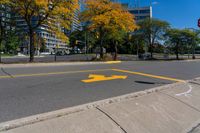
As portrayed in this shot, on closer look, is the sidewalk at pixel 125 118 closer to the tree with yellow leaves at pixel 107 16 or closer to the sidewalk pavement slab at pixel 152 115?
the sidewalk pavement slab at pixel 152 115

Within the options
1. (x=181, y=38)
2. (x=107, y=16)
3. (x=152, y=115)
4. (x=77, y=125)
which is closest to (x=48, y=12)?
(x=107, y=16)

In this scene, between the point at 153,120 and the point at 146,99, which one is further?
the point at 146,99

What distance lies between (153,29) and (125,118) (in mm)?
48229

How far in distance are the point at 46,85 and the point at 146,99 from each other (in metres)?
3.64

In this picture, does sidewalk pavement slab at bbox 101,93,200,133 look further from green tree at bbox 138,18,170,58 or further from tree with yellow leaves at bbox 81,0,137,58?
green tree at bbox 138,18,170,58

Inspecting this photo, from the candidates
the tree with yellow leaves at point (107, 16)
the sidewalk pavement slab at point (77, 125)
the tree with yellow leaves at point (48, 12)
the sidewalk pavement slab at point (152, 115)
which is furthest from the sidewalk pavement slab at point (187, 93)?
the tree with yellow leaves at point (107, 16)

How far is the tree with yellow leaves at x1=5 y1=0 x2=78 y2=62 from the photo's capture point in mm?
18438

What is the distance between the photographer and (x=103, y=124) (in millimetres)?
4445

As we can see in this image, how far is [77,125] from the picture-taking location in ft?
13.9

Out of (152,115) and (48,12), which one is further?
(48,12)

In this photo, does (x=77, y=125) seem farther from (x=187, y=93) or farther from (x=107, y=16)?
(x=107, y=16)

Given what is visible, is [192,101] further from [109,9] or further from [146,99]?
[109,9]

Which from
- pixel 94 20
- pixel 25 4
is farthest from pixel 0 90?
pixel 94 20

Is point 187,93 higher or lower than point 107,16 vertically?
lower
